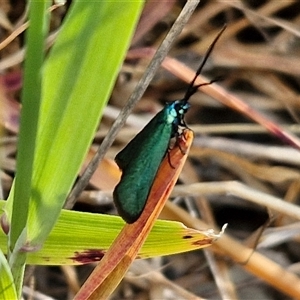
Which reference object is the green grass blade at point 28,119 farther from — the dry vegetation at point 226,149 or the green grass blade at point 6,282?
the dry vegetation at point 226,149

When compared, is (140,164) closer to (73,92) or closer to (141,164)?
(141,164)

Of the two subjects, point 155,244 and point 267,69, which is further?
point 267,69

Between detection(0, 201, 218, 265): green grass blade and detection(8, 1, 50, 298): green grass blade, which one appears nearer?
detection(8, 1, 50, 298): green grass blade

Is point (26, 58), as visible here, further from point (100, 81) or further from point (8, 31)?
point (8, 31)

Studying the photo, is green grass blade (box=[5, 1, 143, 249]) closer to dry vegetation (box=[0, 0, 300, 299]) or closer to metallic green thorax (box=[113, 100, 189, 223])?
metallic green thorax (box=[113, 100, 189, 223])

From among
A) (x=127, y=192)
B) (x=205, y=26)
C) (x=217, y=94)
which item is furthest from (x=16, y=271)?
(x=205, y=26)

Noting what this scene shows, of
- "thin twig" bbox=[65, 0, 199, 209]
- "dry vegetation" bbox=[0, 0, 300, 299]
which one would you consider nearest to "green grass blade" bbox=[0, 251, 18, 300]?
"thin twig" bbox=[65, 0, 199, 209]
